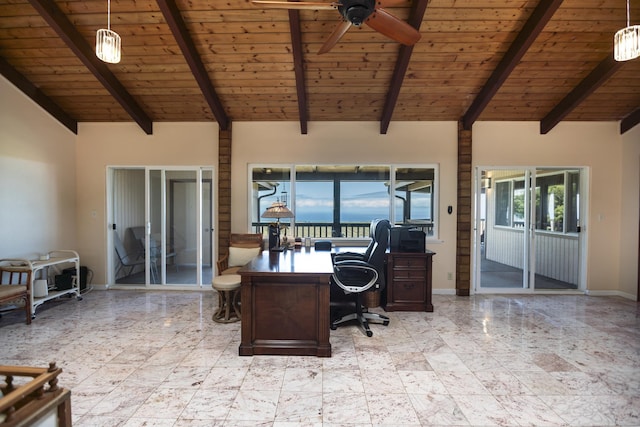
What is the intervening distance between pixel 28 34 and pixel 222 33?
2256 mm

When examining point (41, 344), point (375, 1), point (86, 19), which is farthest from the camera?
point (86, 19)

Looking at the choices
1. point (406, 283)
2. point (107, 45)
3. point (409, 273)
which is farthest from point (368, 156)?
point (107, 45)

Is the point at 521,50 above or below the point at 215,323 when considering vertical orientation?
above

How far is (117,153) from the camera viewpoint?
17.1ft

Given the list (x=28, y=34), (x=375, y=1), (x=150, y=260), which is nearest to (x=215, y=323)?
(x=150, y=260)

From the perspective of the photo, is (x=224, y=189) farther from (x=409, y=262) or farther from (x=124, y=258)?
(x=409, y=262)

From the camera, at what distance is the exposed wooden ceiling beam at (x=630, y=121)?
4754 millimetres

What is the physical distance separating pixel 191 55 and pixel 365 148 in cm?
272

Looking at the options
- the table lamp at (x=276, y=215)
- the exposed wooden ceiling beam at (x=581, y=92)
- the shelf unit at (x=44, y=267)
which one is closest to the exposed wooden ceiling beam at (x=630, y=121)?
the exposed wooden ceiling beam at (x=581, y=92)

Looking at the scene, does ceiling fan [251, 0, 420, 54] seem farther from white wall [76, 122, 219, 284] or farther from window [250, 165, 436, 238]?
white wall [76, 122, 219, 284]

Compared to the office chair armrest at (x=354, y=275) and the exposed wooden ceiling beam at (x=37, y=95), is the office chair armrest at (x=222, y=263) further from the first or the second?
the exposed wooden ceiling beam at (x=37, y=95)

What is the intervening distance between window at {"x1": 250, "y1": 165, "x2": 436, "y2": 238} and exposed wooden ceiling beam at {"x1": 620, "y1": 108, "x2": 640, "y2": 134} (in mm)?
2968

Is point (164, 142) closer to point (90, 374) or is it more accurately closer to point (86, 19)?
point (86, 19)

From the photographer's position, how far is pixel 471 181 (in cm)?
502
